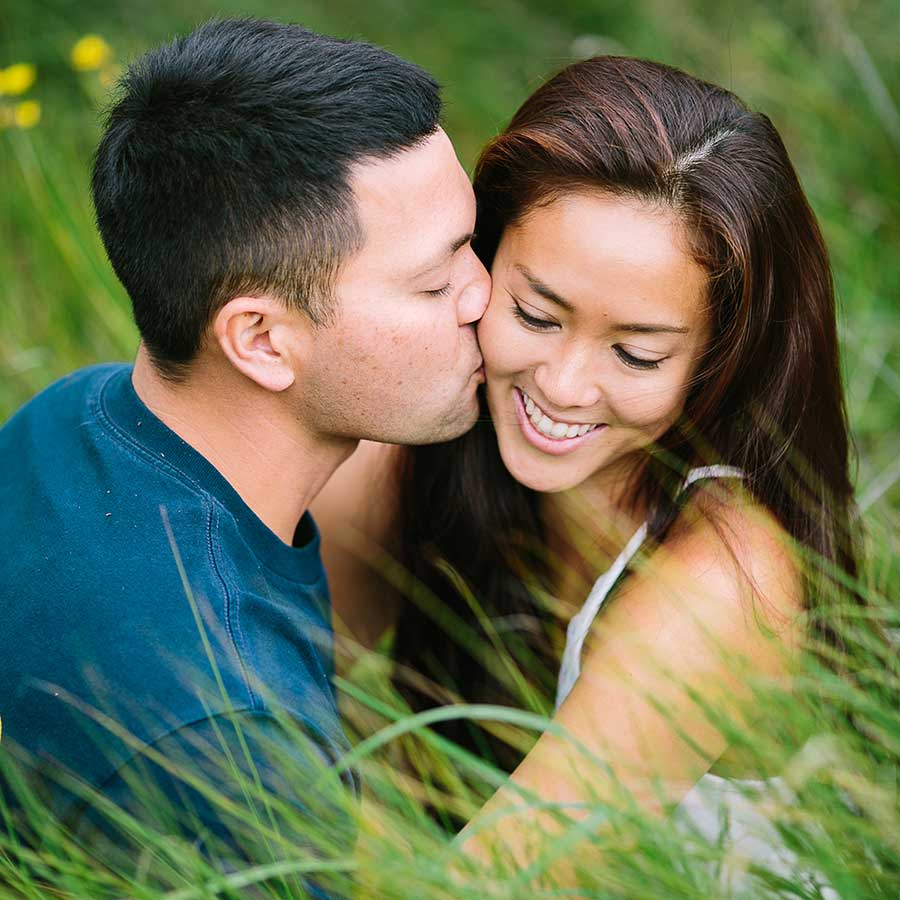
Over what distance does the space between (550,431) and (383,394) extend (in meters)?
0.33

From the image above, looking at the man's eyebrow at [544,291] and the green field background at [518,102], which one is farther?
the green field background at [518,102]

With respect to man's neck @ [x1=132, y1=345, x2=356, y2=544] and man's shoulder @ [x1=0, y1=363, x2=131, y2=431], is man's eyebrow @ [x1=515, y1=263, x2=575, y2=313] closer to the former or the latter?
man's neck @ [x1=132, y1=345, x2=356, y2=544]

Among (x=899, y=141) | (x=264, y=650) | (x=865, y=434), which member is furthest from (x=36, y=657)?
(x=899, y=141)

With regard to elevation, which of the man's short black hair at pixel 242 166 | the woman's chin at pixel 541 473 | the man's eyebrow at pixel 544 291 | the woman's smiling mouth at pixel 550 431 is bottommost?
the woman's chin at pixel 541 473

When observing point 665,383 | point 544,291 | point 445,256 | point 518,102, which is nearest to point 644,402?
point 665,383

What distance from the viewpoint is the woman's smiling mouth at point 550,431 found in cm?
240

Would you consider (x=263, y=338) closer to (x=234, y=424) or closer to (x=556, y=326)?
(x=234, y=424)

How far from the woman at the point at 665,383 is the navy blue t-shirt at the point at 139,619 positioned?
0.45m

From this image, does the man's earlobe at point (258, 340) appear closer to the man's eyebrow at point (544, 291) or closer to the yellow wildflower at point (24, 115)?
the man's eyebrow at point (544, 291)

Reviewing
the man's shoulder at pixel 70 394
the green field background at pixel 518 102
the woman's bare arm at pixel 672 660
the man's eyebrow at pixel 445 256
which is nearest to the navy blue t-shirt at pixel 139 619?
the man's shoulder at pixel 70 394

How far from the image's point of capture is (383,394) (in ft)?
7.82

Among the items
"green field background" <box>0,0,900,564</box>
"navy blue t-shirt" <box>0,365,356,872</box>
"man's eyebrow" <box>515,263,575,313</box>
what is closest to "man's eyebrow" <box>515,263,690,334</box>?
"man's eyebrow" <box>515,263,575,313</box>

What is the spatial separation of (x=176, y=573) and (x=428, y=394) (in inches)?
24.3

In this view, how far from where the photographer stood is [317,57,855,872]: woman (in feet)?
7.09
